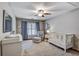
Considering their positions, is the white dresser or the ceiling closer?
the white dresser

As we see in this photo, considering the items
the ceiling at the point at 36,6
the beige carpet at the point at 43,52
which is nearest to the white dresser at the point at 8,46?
the beige carpet at the point at 43,52

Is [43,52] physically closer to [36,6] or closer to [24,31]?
[24,31]

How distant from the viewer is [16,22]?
2631 millimetres

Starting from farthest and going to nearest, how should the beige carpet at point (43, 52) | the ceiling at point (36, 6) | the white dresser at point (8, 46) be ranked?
the beige carpet at point (43, 52) < the ceiling at point (36, 6) < the white dresser at point (8, 46)

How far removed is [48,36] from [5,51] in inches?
136

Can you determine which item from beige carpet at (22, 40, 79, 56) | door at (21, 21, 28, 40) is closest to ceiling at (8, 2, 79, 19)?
door at (21, 21, 28, 40)

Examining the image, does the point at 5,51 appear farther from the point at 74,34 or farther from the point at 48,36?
the point at 48,36

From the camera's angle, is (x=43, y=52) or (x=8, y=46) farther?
(x=43, y=52)

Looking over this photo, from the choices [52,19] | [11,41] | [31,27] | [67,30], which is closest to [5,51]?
[11,41]

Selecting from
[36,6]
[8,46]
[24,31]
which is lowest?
[8,46]

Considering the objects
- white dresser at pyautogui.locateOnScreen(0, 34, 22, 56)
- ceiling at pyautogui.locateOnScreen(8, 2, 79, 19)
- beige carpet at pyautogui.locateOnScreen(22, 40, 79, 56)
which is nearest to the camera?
white dresser at pyautogui.locateOnScreen(0, 34, 22, 56)

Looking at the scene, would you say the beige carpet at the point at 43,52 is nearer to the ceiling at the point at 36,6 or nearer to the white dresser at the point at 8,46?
the white dresser at the point at 8,46

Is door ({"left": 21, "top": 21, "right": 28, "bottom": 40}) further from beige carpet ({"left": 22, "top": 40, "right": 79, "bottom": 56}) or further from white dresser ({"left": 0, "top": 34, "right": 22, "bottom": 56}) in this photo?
white dresser ({"left": 0, "top": 34, "right": 22, "bottom": 56})

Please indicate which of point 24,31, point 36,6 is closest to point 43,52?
point 24,31
